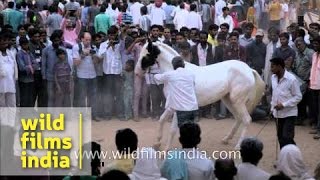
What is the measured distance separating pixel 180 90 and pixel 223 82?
5.13 feet

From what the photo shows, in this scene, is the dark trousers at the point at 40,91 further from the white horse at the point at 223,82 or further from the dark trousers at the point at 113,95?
the white horse at the point at 223,82

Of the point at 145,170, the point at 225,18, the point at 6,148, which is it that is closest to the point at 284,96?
the point at 145,170

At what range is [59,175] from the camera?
19.1 ft

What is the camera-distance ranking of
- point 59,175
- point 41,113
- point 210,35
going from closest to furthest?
point 59,175
point 41,113
point 210,35

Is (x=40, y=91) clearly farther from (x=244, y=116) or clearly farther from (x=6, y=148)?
(x=6, y=148)

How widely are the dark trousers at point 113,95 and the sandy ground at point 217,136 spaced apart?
251 millimetres

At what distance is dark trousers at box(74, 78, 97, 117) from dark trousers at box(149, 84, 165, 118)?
1121mm

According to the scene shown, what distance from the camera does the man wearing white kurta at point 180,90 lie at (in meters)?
8.66

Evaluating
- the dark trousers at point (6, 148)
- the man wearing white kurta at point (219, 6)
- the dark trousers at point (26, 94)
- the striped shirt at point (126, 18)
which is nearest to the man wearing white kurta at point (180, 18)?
the striped shirt at point (126, 18)

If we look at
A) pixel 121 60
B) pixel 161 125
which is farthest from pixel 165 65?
pixel 121 60

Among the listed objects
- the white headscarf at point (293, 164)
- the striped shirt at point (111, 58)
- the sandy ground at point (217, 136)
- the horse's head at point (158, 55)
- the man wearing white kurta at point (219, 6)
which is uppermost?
the man wearing white kurta at point (219, 6)

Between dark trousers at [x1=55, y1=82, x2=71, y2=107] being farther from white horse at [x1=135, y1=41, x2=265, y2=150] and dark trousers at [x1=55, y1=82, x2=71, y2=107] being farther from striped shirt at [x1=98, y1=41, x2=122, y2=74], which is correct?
white horse at [x1=135, y1=41, x2=265, y2=150]

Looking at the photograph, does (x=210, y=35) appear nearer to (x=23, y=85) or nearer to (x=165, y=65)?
(x=165, y=65)

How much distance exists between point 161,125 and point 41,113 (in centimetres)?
225
